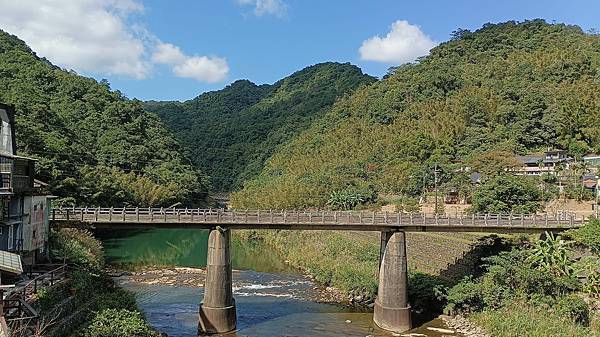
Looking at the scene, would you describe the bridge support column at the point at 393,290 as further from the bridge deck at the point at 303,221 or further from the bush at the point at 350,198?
the bush at the point at 350,198

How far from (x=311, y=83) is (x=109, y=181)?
134 m

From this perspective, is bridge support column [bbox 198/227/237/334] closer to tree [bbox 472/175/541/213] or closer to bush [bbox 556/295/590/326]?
bush [bbox 556/295/590/326]

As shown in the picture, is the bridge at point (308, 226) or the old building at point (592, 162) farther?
the old building at point (592, 162)

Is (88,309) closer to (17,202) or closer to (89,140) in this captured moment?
(17,202)

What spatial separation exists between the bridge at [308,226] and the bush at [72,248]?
59.6 inches

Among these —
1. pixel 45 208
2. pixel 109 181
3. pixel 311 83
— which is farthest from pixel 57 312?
pixel 311 83

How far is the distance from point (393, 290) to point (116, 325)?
16.9 metres

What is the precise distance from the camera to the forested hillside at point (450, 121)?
73.7 metres

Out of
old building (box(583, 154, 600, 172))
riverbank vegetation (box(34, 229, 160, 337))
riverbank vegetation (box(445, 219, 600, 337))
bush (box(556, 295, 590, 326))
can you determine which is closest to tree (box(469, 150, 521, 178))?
old building (box(583, 154, 600, 172))

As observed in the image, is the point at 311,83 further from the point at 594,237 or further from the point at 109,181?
the point at 594,237

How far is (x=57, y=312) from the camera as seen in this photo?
22.1 meters

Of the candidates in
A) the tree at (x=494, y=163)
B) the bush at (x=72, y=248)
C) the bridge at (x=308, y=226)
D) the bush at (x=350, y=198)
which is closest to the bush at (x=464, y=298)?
the bridge at (x=308, y=226)

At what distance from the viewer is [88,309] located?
79.6 ft

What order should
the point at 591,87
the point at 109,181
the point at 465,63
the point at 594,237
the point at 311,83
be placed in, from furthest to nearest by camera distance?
the point at 311,83, the point at 465,63, the point at 591,87, the point at 109,181, the point at 594,237
